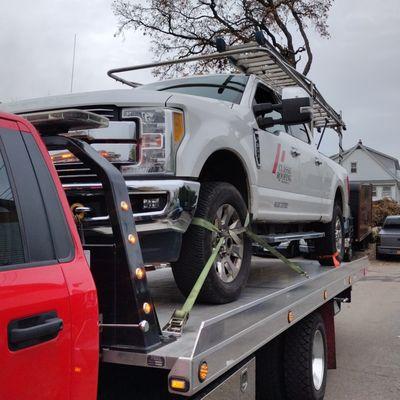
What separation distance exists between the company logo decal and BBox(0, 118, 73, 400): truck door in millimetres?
2937

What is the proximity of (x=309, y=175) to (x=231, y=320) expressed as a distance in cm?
313

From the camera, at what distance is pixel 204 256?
129 inches

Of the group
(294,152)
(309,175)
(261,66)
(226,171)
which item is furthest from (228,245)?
(261,66)

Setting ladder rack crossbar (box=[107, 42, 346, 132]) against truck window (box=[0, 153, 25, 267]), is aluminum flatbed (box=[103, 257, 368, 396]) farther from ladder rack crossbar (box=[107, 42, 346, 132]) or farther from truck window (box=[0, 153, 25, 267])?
ladder rack crossbar (box=[107, 42, 346, 132])

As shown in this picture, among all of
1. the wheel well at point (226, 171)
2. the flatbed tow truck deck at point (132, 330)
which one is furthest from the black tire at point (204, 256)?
the wheel well at point (226, 171)

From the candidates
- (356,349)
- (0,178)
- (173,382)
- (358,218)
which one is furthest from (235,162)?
(358,218)

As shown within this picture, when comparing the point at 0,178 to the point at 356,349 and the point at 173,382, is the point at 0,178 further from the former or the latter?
the point at 356,349

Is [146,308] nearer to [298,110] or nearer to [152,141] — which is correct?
[152,141]

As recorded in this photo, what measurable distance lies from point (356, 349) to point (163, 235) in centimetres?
454

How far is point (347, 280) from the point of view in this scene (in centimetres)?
570

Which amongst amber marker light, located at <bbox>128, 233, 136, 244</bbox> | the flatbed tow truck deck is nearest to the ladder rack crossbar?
the flatbed tow truck deck

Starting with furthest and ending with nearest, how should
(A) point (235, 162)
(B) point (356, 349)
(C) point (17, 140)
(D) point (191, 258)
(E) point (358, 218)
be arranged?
(E) point (358, 218) → (B) point (356, 349) → (A) point (235, 162) → (D) point (191, 258) → (C) point (17, 140)

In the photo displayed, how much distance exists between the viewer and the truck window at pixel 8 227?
5.66 ft

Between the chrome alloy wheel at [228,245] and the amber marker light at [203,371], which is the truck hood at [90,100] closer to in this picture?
the chrome alloy wheel at [228,245]
